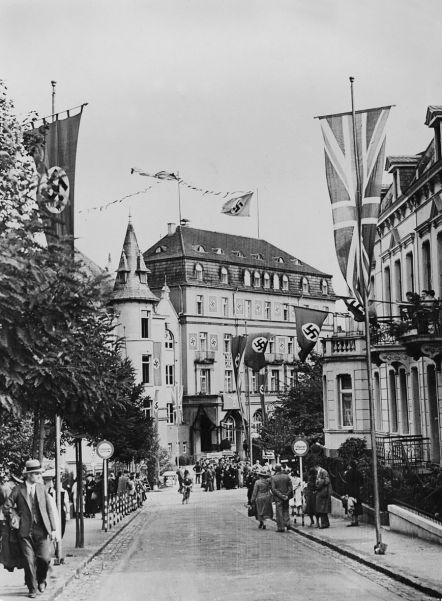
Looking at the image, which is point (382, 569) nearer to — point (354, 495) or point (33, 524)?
point (33, 524)

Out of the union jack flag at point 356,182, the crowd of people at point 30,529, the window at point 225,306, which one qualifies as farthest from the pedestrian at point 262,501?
the window at point 225,306

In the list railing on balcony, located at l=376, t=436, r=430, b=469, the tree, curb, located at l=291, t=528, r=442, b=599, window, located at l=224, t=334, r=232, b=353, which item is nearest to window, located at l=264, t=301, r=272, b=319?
window, located at l=224, t=334, r=232, b=353

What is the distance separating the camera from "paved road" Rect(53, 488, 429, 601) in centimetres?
1311

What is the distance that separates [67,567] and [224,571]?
2.96m

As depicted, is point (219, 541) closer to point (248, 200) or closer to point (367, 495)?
point (367, 495)

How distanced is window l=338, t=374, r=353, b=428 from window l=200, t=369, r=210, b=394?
48.6 m

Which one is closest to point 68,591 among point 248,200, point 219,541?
point 219,541

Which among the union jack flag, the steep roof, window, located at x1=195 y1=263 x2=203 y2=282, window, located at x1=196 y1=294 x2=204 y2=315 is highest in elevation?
the steep roof

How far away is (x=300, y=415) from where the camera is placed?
48.2m

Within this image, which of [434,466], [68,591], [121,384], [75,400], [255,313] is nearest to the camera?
[68,591]

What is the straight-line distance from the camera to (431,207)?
27359 millimetres

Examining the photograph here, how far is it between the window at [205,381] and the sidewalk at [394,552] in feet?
207

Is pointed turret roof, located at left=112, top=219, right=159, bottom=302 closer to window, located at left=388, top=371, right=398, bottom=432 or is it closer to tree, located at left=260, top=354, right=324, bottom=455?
tree, located at left=260, top=354, right=324, bottom=455

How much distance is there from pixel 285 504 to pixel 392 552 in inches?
281
